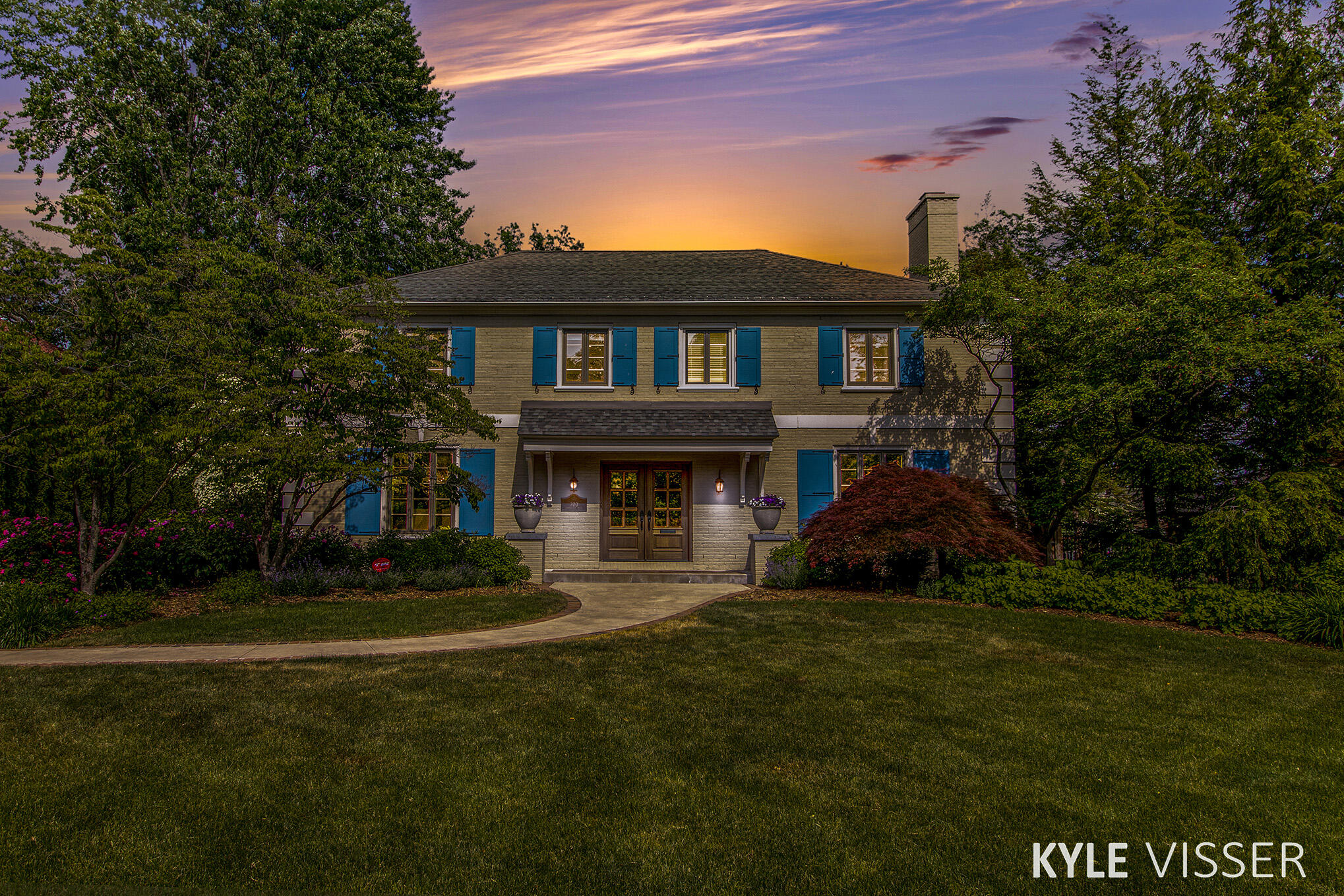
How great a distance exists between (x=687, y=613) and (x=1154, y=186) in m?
15.3

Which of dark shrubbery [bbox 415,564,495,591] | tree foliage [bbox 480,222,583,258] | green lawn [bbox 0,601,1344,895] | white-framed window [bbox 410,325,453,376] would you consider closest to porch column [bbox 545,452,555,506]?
dark shrubbery [bbox 415,564,495,591]

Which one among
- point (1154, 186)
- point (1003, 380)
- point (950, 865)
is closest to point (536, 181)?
point (1003, 380)

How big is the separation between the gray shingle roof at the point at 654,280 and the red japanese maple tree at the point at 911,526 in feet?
15.2

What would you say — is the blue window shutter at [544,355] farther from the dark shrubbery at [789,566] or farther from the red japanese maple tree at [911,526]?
the red japanese maple tree at [911,526]

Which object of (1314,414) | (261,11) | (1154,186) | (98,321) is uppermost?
(261,11)

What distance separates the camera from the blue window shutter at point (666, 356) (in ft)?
50.8

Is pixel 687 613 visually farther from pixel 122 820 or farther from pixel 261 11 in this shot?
pixel 261 11

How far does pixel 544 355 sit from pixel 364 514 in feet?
16.2

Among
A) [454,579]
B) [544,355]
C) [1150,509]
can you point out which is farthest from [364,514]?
[1150,509]

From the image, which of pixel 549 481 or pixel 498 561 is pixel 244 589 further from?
pixel 549 481

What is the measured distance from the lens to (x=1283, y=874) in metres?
3.66

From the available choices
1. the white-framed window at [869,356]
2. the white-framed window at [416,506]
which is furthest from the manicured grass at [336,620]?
the white-framed window at [869,356]

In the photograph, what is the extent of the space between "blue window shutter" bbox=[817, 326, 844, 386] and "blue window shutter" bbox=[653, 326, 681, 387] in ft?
9.82

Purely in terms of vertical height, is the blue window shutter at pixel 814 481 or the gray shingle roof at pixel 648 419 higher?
the gray shingle roof at pixel 648 419
